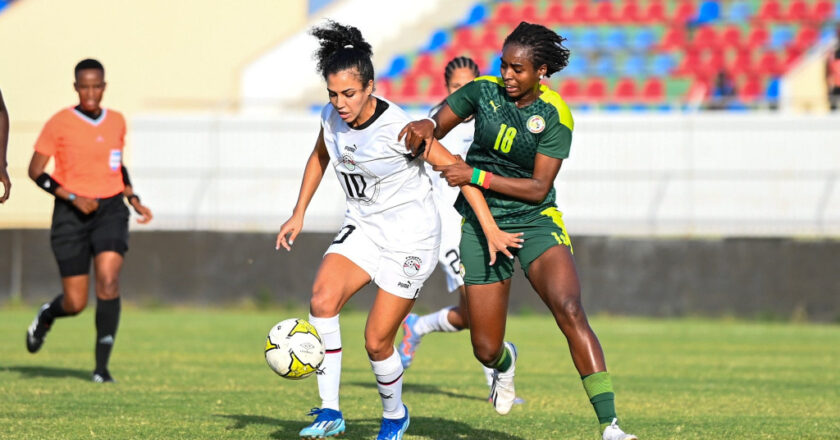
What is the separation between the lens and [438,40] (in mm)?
25859

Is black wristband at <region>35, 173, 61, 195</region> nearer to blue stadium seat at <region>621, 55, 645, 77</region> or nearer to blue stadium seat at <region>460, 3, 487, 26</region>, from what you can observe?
blue stadium seat at <region>621, 55, 645, 77</region>

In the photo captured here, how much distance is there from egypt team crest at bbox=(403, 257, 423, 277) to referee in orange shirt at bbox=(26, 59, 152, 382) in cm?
371

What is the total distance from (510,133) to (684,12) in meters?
20.0

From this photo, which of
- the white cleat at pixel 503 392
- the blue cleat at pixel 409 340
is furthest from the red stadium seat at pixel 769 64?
the white cleat at pixel 503 392

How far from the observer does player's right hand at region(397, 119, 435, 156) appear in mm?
6514

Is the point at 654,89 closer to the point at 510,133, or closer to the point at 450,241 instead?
the point at 450,241

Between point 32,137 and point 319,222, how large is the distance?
6.09 m

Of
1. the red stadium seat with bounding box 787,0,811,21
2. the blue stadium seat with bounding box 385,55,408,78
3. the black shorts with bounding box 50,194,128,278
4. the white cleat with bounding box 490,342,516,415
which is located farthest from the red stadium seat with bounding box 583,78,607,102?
→ the white cleat with bounding box 490,342,516,415

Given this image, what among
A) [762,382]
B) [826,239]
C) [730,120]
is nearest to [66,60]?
[730,120]

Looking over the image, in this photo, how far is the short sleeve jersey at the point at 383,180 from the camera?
674cm

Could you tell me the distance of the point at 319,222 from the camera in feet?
63.3

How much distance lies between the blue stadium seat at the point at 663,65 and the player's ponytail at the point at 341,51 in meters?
18.3

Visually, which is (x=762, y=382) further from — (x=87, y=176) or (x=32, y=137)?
(x=32, y=137)

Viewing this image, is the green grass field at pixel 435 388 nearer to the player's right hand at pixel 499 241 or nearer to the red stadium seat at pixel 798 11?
the player's right hand at pixel 499 241
